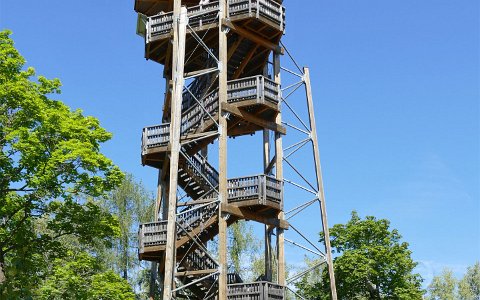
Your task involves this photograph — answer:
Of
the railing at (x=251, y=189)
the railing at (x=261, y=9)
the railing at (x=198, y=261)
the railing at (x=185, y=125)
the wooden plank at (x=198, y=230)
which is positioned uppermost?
the railing at (x=261, y=9)

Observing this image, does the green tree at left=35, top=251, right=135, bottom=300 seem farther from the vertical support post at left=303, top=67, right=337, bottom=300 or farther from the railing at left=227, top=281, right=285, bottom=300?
the vertical support post at left=303, top=67, right=337, bottom=300

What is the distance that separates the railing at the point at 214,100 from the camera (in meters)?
25.9

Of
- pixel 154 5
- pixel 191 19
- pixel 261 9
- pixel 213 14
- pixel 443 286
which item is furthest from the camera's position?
pixel 443 286

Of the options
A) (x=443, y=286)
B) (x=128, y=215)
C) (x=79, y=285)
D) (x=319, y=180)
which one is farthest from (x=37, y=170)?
(x=443, y=286)

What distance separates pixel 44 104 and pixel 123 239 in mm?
19495

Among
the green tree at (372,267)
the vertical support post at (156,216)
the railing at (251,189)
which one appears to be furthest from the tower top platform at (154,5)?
the green tree at (372,267)

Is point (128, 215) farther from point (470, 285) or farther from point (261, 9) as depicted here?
point (470, 285)

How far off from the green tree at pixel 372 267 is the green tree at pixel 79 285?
17525 mm

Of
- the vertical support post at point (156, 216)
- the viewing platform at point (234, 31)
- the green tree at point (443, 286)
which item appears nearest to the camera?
the vertical support post at point (156, 216)

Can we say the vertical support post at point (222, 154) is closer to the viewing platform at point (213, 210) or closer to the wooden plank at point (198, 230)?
the viewing platform at point (213, 210)

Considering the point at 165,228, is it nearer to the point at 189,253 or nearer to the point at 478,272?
the point at 189,253

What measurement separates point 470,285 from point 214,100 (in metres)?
45.8

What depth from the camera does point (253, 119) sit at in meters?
26.7

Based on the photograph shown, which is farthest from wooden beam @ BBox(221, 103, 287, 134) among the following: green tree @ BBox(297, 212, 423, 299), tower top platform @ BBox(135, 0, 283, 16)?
green tree @ BBox(297, 212, 423, 299)
